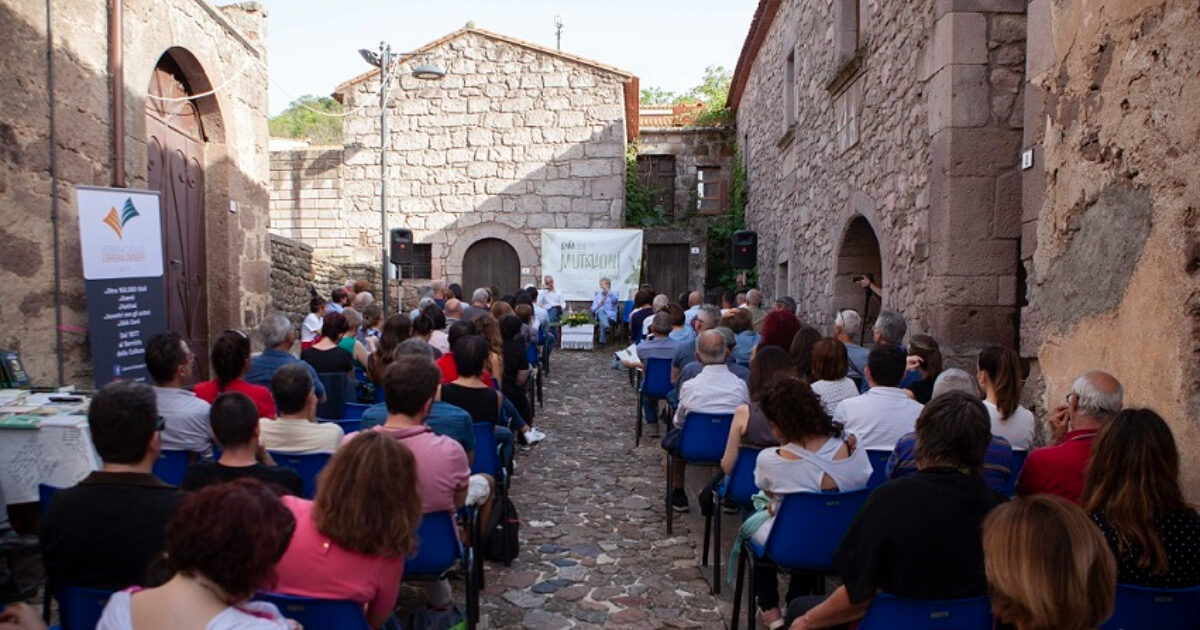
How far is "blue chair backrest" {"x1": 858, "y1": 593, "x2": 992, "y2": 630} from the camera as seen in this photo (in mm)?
2115

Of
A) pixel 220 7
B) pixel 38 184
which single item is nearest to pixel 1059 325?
pixel 38 184

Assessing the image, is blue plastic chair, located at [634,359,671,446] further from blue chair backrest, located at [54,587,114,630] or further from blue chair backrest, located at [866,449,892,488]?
blue chair backrest, located at [54,587,114,630]

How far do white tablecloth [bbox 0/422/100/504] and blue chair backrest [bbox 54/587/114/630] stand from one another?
170 centimetres

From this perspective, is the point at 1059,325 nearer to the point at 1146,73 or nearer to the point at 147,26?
the point at 1146,73

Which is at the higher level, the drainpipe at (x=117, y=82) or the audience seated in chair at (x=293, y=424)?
the drainpipe at (x=117, y=82)

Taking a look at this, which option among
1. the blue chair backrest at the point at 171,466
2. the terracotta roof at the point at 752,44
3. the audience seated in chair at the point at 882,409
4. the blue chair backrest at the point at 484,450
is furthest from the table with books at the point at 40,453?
the terracotta roof at the point at 752,44

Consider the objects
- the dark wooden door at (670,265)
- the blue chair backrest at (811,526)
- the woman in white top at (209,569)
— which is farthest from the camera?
the dark wooden door at (670,265)

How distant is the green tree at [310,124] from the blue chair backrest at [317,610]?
37.0m

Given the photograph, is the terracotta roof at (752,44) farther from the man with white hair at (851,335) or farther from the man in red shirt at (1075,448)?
the man in red shirt at (1075,448)

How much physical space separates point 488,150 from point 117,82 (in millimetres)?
10786

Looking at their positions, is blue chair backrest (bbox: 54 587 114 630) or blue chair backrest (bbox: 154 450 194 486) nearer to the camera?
blue chair backrest (bbox: 54 587 114 630)

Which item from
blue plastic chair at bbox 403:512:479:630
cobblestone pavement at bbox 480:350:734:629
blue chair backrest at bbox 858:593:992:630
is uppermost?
blue chair backrest at bbox 858:593:992:630

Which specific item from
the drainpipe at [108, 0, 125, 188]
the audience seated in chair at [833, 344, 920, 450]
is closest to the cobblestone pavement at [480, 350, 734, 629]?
the audience seated in chair at [833, 344, 920, 450]

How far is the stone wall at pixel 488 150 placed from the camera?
16.4 m
